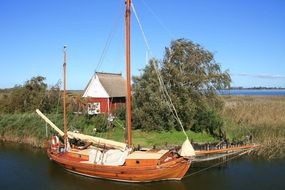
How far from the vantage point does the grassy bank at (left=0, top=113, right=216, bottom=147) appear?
120ft

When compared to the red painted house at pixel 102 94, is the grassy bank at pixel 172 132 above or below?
below

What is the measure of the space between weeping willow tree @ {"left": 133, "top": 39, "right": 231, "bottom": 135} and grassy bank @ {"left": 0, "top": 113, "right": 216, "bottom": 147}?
1381 mm

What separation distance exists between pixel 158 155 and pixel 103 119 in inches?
654

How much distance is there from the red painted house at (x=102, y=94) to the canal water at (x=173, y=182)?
16999mm

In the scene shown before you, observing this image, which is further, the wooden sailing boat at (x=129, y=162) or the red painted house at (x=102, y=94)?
the red painted house at (x=102, y=94)

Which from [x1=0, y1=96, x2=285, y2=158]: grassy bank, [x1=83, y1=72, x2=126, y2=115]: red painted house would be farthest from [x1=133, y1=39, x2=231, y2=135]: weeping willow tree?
[x1=83, y1=72, x2=126, y2=115]: red painted house

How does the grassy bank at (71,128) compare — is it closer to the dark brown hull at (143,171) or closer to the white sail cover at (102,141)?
the white sail cover at (102,141)

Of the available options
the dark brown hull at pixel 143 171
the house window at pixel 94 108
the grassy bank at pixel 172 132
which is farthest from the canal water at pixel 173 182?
the house window at pixel 94 108

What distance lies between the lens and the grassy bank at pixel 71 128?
36625mm

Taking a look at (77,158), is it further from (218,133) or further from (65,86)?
(218,133)

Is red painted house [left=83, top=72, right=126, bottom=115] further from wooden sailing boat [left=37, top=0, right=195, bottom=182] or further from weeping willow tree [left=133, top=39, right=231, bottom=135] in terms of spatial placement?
wooden sailing boat [left=37, top=0, right=195, bottom=182]

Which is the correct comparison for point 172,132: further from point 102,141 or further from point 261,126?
point 102,141

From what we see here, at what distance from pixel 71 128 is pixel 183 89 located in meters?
13.6

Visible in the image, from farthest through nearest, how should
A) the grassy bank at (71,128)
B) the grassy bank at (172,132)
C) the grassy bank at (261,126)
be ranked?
the grassy bank at (71,128), the grassy bank at (172,132), the grassy bank at (261,126)
